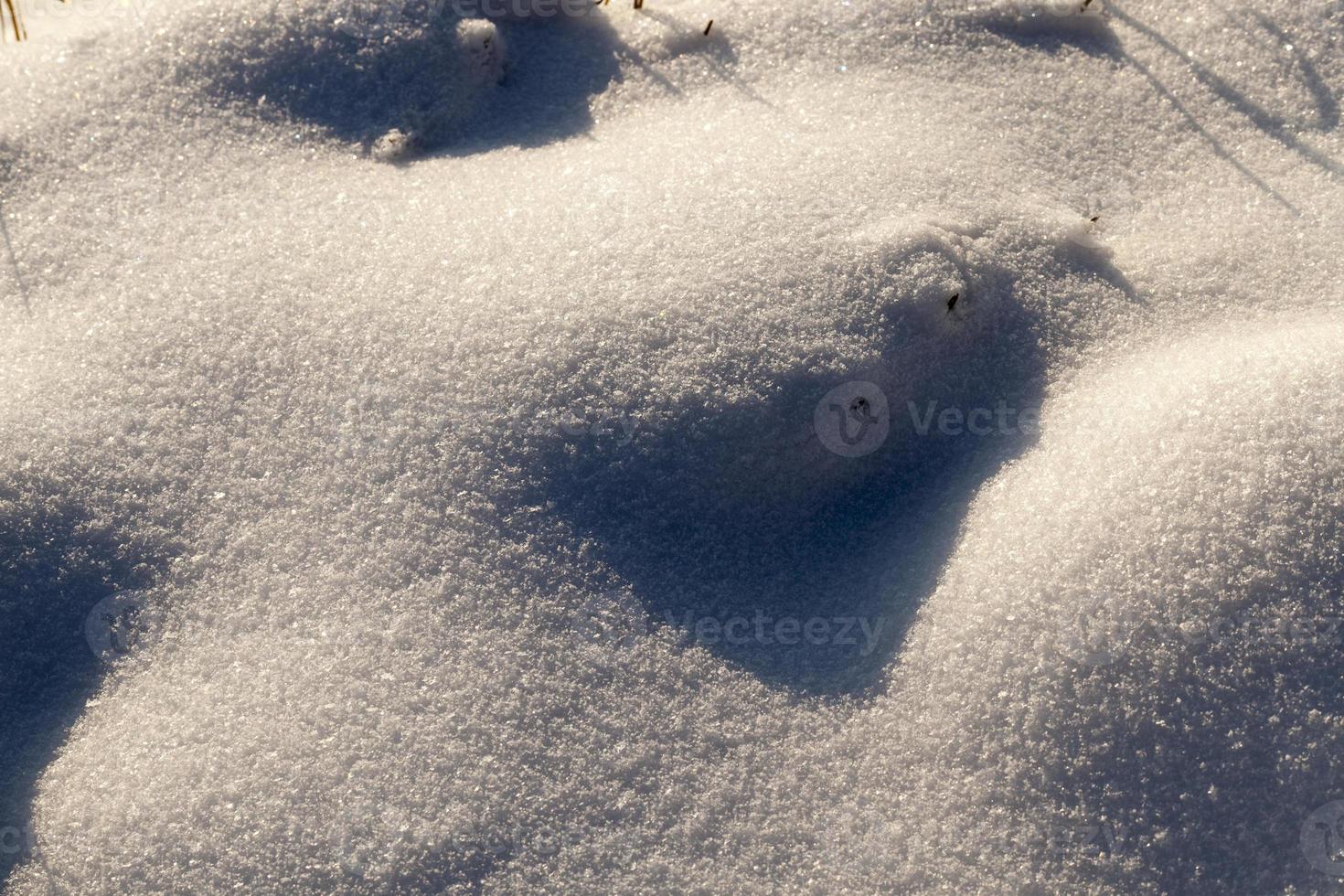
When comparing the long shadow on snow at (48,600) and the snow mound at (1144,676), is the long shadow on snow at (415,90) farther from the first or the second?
the snow mound at (1144,676)

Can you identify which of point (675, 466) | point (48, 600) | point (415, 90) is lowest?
point (48, 600)

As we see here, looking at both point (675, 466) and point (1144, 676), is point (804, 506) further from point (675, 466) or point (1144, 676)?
point (1144, 676)

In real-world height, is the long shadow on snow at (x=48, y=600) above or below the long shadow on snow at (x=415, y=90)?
below

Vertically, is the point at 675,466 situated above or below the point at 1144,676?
above

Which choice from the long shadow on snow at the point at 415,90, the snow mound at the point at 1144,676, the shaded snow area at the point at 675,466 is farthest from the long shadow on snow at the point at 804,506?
the long shadow on snow at the point at 415,90

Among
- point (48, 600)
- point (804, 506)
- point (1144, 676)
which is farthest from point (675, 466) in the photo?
point (48, 600)

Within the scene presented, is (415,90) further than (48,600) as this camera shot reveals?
Yes

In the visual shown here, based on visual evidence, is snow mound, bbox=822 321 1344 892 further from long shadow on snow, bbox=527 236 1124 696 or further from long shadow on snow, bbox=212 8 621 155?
long shadow on snow, bbox=212 8 621 155

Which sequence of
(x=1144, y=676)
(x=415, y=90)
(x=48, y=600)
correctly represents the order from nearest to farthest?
(x=1144, y=676) < (x=48, y=600) < (x=415, y=90)

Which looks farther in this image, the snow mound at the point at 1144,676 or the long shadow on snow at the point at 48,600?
the long shadow on snow at the point at 48,600

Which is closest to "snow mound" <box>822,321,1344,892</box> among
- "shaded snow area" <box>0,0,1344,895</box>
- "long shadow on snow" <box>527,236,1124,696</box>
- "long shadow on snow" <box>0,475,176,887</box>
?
"shaded snow area" <box>0,0,1344,895</box>
